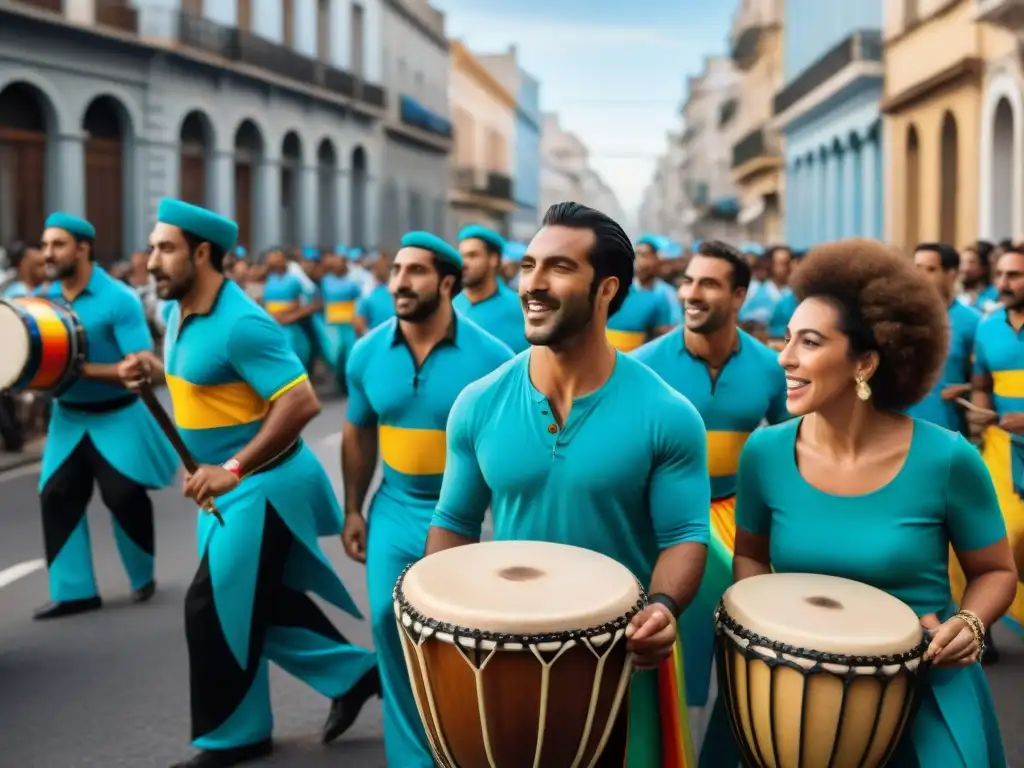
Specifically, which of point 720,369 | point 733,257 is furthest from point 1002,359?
point 720,369

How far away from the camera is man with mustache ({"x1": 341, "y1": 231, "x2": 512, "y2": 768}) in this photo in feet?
16.9

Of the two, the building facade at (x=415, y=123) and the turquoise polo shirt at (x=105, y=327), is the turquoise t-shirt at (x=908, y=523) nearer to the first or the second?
the turquoise polo shirt at (x=105, y=327)

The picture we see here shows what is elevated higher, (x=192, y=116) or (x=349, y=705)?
(x=192, y=116)

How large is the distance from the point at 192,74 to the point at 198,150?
185 cm

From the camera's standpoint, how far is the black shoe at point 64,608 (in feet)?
24.2

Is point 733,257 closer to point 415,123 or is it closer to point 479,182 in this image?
point 415,123

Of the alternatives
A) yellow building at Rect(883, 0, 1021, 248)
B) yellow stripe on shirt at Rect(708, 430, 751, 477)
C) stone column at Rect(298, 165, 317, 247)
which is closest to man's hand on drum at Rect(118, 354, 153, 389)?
yellow stripe on shirt at Rect(708, 430, 751, 477)

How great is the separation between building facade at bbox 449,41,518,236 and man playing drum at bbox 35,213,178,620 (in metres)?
58.4

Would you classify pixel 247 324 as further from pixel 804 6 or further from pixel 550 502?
pixel 804 6

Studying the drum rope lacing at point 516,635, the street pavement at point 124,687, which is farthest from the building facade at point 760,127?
the drum rope lacing at point 516,635

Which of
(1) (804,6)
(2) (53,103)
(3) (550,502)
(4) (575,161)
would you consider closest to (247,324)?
(3) (550,502)

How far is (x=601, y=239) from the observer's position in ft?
11.1

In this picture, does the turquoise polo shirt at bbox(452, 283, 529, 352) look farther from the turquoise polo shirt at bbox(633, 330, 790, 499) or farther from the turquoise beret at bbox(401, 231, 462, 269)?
the turquoise beret at bbox(401, 231, 462, 269)

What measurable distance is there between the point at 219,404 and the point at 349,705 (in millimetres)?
1254
